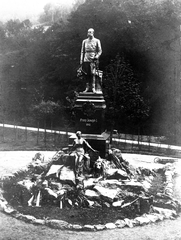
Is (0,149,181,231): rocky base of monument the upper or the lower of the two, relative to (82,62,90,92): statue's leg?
lower

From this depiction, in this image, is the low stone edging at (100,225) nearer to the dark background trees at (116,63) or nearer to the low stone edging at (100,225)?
the low stone edging at (100,225)

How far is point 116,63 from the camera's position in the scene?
25.5 m

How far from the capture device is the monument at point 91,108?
13289mm

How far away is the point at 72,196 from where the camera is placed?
10078mm

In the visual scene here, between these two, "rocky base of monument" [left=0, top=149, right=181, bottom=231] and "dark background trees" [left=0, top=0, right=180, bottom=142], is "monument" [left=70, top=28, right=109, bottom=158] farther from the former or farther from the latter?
"dark background trees" [left=0, top=0, right=180, bottom=142]

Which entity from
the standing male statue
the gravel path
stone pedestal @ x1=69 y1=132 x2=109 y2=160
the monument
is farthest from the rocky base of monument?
the standing male statue

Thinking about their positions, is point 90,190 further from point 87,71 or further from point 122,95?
point 122,95

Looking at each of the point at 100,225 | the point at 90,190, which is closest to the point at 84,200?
the point at 90,190

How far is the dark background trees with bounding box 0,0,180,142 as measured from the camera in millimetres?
26562

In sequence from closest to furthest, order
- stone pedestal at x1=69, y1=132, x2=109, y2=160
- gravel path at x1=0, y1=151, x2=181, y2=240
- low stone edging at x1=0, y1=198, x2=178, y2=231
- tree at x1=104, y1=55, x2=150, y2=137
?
Result: 1. gravel path at x1=0, y1=151, x2=181, y2=240
2. low stone edging at x1=0, y1=198, x2=178, y2=231
3. stone pedestal at x1=69, y1=132, x2=109, y2=160
4. tree at x1=104, y1=55, x2=150, y2=137

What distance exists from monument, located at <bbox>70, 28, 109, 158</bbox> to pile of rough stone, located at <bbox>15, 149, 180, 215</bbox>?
1.17 meters

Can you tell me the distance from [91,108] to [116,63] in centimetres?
1292

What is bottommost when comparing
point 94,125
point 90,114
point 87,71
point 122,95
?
point 94,125

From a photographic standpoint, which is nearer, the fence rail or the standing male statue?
the standing male statue
